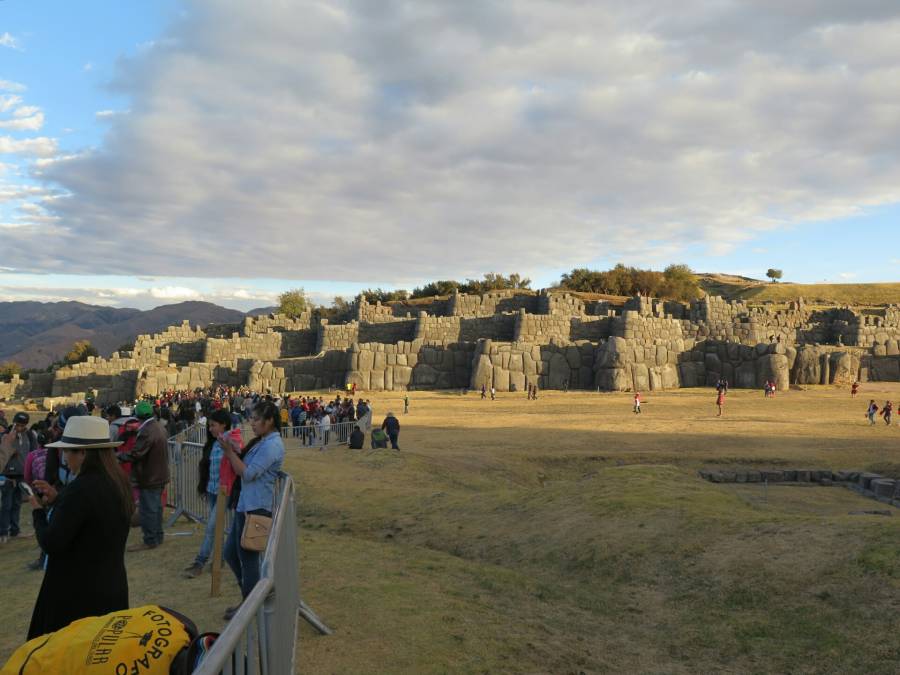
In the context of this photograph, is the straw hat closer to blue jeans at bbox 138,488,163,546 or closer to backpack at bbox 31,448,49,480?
backpack at bbox 31,448,49,480

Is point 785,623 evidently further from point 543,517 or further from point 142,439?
point 142,439

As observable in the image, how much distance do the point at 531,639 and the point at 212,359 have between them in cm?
5176

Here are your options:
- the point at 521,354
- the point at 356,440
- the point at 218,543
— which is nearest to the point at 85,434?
the point at 218,543

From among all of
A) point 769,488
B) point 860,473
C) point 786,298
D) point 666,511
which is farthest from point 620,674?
point 786,298

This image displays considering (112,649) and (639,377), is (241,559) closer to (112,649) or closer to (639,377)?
(112,649)

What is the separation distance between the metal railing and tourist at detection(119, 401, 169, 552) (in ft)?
46.8

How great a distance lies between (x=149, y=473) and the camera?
1004 centimetres

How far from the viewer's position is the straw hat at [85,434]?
4.86 meters

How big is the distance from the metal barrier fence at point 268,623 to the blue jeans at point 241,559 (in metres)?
0.63

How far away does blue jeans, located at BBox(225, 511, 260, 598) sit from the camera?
22.3 ft

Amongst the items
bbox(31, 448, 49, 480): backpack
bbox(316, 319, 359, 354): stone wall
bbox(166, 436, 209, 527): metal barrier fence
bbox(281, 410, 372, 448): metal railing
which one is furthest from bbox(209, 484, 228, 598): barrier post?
bbox(316, 319, 359, 354): stone wall

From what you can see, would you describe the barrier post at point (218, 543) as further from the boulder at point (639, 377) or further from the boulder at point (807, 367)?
the boulder at point (807, 367)

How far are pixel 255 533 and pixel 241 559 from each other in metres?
0.39

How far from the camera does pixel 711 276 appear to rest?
12888 cm
